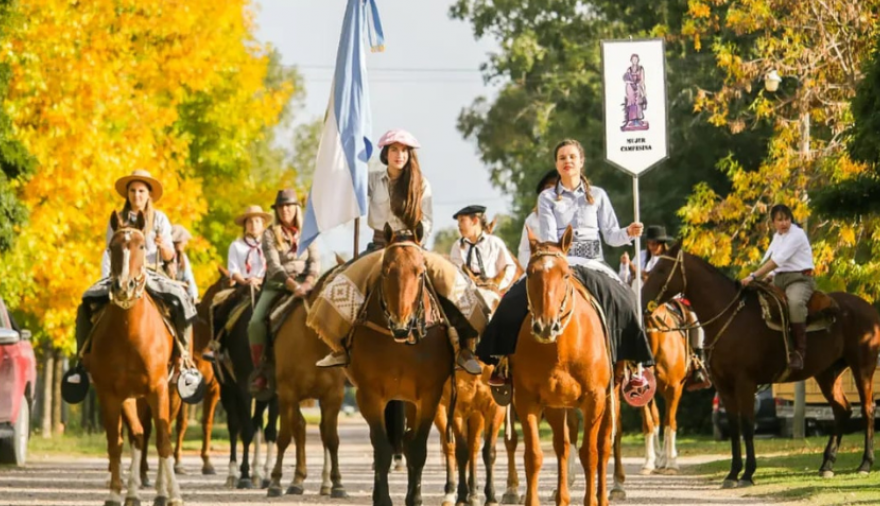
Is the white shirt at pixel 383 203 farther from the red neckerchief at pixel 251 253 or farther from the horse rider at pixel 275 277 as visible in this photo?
the red neckerchief at pixel 251 253

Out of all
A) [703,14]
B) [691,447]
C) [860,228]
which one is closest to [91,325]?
[860,228]

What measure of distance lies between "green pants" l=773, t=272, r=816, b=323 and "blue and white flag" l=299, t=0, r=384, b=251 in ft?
19.0

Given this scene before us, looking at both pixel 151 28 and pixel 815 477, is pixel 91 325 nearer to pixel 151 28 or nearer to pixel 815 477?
pixel 815 477

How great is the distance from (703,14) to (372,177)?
13.9 meters

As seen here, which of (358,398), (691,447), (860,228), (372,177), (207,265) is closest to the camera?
(358,398)

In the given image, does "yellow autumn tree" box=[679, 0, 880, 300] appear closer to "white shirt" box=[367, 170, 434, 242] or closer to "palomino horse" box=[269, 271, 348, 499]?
"palomino horse" box=[269, 271, 348, 499]

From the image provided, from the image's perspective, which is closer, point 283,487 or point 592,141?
point 283,487

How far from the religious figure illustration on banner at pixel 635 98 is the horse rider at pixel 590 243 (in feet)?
9.29

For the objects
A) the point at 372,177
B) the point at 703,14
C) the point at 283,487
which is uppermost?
the point at 703,14

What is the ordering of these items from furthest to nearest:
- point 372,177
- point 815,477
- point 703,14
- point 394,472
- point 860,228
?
point 703,14
point 860,228
point 394,472
point 815,477
point 372,177

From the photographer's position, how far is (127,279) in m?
15.3

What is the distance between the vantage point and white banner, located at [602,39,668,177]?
1761 cm

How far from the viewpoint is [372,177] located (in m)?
15.7

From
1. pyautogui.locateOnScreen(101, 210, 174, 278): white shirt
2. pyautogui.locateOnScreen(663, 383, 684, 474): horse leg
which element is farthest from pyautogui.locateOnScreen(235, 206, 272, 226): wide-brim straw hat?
pyautogui.locateOnScreen(663, 383, 684, 474): horse leg
